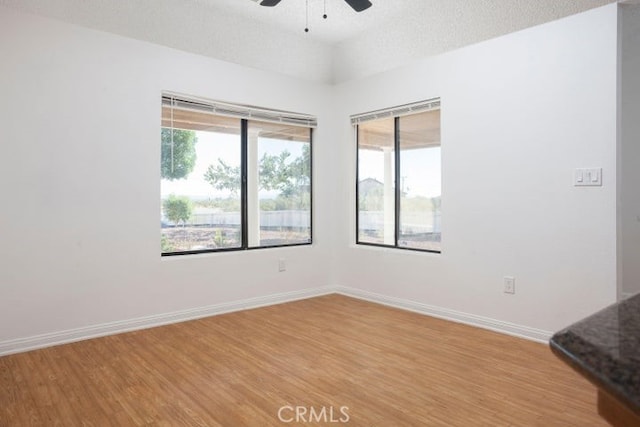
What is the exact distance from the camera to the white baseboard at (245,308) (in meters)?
3.17

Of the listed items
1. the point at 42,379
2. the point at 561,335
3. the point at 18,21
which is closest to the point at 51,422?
the point at 42,379

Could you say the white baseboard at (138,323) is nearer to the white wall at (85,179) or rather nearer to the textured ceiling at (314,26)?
the white wall at (85,179)

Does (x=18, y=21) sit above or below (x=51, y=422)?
above

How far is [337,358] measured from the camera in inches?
116

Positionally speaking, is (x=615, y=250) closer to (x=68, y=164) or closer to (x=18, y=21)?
(x=68, y=164)

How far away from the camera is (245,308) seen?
4266mm

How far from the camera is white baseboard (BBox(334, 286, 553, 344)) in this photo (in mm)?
3316

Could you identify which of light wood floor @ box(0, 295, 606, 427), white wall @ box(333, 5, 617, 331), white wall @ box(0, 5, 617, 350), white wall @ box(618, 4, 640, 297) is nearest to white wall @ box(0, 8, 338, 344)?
white wall @ box(0, 5, 617, 350)

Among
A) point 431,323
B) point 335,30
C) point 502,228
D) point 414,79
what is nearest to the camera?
point 502,228

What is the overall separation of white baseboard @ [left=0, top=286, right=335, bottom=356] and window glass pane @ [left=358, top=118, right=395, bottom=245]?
962mm

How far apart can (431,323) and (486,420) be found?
169 cm

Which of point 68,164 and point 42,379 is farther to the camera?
point 68,164

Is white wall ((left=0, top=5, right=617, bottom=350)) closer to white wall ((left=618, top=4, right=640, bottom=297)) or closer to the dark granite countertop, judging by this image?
white wall ((left=618, top=4, right=640, bottom=297))

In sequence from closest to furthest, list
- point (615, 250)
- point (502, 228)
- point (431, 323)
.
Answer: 1. point (615, 250)
2. point (502, 228)
3. point (431, 323)
